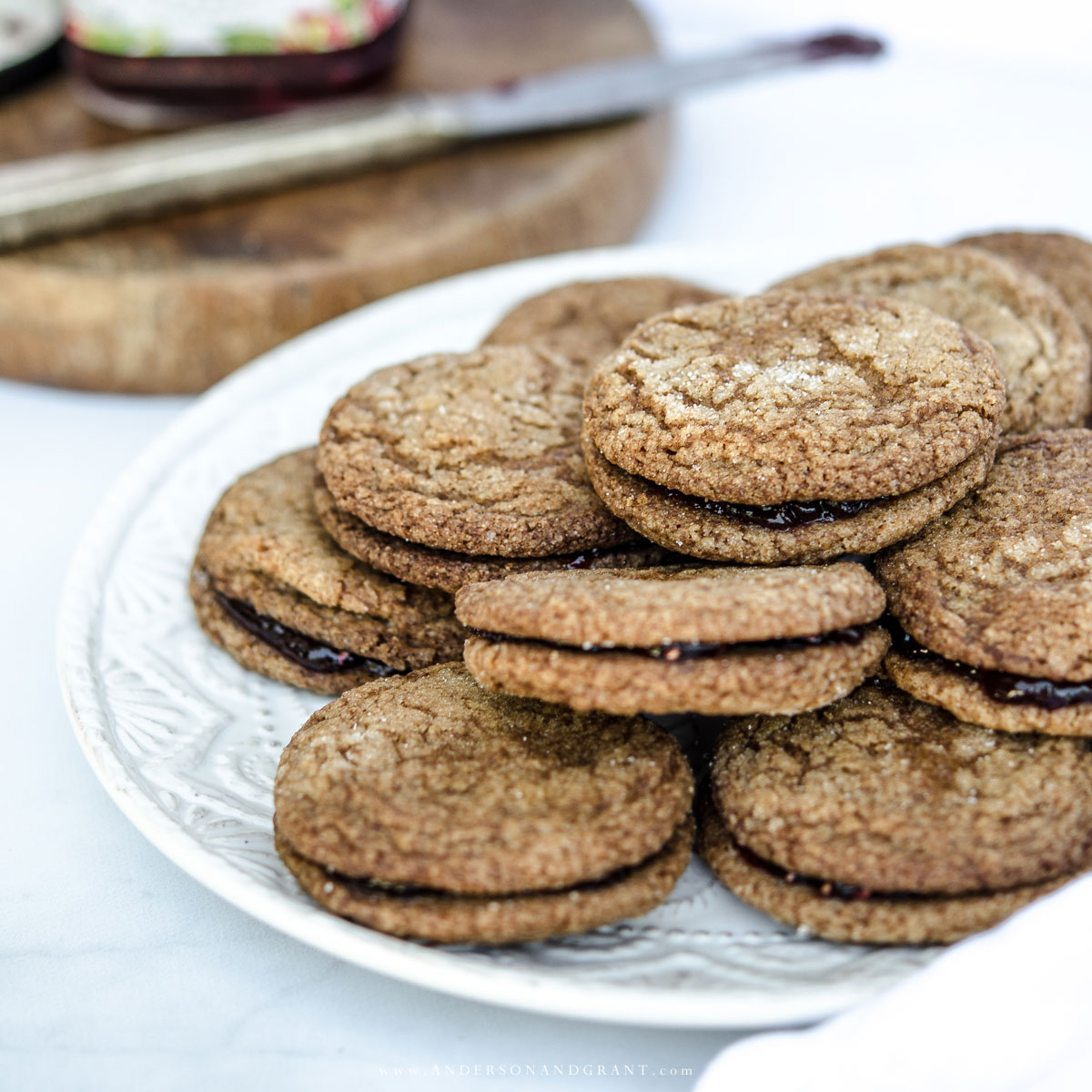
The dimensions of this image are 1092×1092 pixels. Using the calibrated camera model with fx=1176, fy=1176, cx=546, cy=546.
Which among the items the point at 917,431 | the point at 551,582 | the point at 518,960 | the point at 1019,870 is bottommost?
the point at 518,960

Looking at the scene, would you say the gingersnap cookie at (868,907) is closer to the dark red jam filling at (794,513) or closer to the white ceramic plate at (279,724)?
the white ceramic plate at (279,724)

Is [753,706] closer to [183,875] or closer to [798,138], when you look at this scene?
[183,875]

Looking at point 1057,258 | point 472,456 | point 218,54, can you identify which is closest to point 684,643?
point 472,456

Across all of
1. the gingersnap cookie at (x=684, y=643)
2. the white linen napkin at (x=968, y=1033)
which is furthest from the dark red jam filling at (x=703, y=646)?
the white linen napkin at (x=968, y=1033)

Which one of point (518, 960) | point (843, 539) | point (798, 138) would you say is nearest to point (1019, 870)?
point (843, 539)

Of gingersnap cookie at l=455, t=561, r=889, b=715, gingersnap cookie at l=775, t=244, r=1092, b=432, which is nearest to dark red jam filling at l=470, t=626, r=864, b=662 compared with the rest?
gingersnap cookie at l=455, t=561, r=889, b=715

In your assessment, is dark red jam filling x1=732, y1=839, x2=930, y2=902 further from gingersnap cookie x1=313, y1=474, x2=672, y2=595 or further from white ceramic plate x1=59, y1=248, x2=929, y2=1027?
gingersnap cookie x1=313, y1=474, x2=672, y2=595
